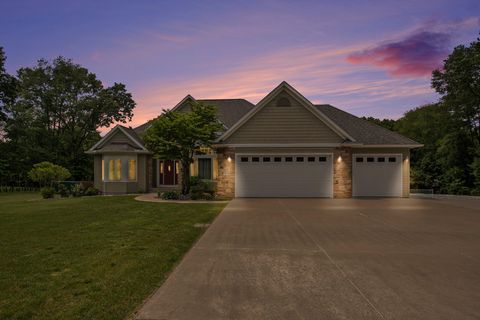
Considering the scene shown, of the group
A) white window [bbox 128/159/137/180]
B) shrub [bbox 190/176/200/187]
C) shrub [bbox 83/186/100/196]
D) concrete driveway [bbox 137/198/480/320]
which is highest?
white window [bbox 128/159/137/180]

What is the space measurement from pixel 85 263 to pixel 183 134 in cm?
1237

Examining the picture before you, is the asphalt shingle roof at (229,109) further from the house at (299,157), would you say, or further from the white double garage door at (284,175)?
the white double garage door at (284,175)

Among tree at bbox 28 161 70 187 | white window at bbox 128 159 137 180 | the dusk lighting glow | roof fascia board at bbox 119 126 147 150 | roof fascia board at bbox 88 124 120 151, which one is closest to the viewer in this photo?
the dusk lighting glow

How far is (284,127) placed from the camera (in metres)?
18.2

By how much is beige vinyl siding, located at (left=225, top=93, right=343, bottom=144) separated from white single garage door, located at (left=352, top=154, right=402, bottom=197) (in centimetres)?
305

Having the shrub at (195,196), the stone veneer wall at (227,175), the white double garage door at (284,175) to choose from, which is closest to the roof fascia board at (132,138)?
the shrub at (195,196)

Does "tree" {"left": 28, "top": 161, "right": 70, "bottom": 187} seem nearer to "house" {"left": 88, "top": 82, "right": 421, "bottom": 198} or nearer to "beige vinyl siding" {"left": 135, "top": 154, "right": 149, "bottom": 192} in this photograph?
"beige vinyl siding" {"left": 135, "top": 154, "right": 149, "bottom": 192}

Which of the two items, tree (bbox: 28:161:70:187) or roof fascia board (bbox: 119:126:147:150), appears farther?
tree (bbox: 28:161:70:187)

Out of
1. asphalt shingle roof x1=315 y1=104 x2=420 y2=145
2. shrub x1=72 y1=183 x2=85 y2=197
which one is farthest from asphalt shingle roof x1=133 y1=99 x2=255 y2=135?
asphalt shingle roof x1=315 y1=104 x2=420 y2=145

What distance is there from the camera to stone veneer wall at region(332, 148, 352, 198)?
18.0 m

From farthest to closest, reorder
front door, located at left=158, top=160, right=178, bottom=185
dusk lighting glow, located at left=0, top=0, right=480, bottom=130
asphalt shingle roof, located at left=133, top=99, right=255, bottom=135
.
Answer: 1. asphalt shingle roof, located at left=133, top=99, right=255, bottom=135
2. front door, located at left=158, top=160, right=178, bottom=185
3. dusk lighting glow, located at left=0, top=0, right=480, bottom=130

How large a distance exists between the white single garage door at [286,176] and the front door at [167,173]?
7.23 meters

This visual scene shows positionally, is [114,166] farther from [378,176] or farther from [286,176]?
[378,176]

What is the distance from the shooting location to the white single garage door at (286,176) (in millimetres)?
18141
